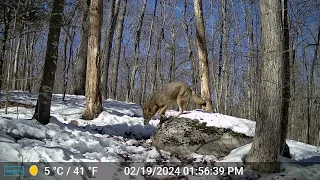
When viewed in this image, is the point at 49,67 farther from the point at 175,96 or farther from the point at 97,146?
the point at 175,96

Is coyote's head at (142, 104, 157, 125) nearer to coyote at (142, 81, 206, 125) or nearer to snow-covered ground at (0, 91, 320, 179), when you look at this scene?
coyote at (142, 81, 206, 125)

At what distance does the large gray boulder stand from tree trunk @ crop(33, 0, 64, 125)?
2900mm

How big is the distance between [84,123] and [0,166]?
4.68m

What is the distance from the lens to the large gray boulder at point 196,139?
655 centimetres

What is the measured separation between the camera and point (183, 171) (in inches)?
217

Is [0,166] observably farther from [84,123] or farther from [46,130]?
[84,123]

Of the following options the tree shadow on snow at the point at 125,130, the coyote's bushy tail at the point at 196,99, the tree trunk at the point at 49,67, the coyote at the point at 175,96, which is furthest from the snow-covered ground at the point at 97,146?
the coyote's bushy tail at the point at 196,99

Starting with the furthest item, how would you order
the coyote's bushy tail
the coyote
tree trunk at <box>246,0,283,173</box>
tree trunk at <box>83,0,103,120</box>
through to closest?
tree trunk at <box>83,0,103,120</box>
the coyote's bushy tail
the coyote
tree trunk at <box>246,0,283,173</box>

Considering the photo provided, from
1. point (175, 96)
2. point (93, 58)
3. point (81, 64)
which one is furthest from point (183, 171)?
point (81, 64)

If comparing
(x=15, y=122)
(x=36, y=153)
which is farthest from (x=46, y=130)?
(x=36, y=153)

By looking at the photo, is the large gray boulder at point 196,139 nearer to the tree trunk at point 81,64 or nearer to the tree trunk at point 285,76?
the tree trunk at point 285,76

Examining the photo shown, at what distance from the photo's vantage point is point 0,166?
363cm

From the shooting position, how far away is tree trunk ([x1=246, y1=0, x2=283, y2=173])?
203 inches

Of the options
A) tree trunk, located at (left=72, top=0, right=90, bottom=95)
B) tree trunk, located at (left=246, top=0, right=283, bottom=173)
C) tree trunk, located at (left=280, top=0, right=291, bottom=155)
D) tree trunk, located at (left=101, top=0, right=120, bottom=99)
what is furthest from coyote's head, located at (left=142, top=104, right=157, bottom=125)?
tree trunk, located at (left=101, top=0, right=120, bottom=99)
